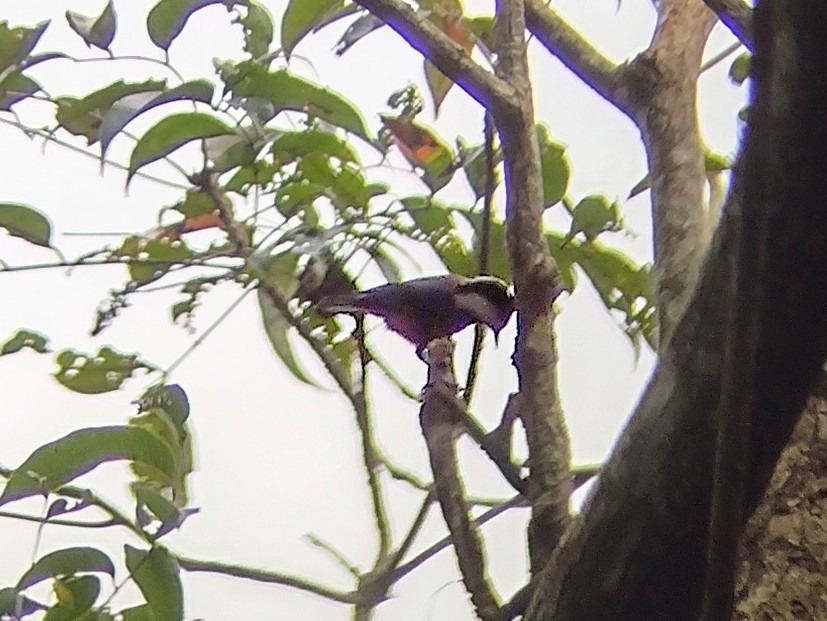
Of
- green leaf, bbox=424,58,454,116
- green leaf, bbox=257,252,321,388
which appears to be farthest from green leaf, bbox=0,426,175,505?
green leaf, bbox=424,58,454,116

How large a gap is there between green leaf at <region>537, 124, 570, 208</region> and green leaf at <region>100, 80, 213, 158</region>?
24 cm

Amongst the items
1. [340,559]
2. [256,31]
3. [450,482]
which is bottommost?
[450,482]

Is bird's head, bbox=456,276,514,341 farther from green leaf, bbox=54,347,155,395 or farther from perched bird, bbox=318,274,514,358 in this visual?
green leaf, bbox=54,347,155,395

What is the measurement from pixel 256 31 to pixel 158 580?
1.35 ft

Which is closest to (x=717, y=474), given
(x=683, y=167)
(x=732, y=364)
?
(x=732, y=364)

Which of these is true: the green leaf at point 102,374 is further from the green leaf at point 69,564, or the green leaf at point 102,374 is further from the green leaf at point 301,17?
the green leaf at point 301,17

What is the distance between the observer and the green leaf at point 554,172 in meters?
0.73

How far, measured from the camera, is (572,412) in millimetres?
1307

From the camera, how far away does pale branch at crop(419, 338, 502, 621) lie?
0.50 m

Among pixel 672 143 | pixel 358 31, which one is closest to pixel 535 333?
pixel 672 143

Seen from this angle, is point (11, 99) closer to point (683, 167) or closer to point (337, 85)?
point (683, 167)

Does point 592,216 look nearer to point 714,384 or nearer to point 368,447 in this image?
point 368,447

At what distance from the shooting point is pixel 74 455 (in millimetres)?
685

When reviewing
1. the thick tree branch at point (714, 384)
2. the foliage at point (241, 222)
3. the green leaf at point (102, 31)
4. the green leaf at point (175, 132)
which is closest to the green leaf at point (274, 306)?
the foliage at point (241, 222)
